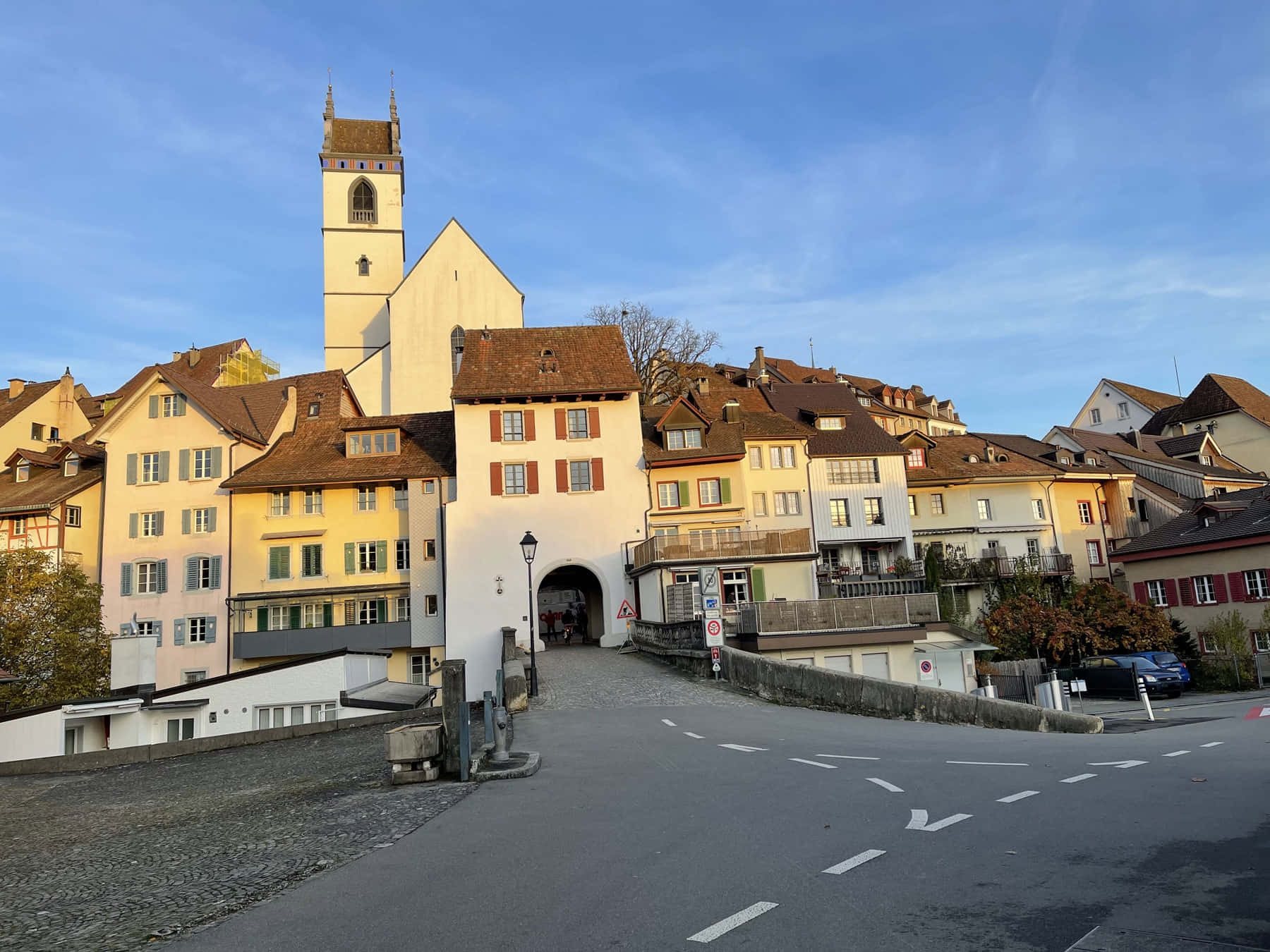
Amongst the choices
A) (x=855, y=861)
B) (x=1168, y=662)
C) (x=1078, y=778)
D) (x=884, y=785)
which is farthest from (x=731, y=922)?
(x=1168, y=662)

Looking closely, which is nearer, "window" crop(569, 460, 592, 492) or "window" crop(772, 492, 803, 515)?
"window" crop(569, 460, 592, 492)

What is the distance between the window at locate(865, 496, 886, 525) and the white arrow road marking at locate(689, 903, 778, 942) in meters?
40.8

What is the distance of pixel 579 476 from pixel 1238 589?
2733cm

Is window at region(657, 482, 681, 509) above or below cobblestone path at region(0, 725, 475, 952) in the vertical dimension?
above

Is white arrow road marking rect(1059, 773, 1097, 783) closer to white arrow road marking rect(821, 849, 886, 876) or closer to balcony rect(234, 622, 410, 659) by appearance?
white arrow road marking rect(821, 849, 886, 876)

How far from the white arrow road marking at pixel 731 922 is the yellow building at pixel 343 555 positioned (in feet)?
118

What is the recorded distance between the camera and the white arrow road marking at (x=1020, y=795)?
8.90 meters

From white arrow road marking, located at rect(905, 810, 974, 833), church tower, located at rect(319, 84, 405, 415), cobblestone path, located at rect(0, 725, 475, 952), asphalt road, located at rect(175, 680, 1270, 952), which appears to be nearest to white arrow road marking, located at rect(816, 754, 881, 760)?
asphalt road, located at rect(175, 680, 1270, 952)

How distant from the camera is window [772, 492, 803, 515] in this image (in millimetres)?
44156

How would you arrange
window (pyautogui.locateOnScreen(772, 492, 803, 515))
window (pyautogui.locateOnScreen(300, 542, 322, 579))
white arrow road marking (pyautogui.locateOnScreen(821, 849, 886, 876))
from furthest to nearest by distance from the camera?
1. window (pyautogui.locateOnScreen(772, 492, 803, 515))
2. window (pyautogui.locateOnScreen(300, 542, 322, 579))
3. white arrow road marking (pyautogui.locateOnScreen(821, 849, 886, 876))

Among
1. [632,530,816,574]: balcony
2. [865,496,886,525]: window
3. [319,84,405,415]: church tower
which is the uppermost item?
[319,84,405,415]: church tower

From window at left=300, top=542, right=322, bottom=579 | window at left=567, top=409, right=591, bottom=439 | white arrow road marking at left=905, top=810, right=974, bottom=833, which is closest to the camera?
white arrow road marking at left=905, top=810, right=974, bottom=833

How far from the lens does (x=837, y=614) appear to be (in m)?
29.4

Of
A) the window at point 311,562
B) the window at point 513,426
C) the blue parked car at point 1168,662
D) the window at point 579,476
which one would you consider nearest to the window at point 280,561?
the window at point 311,562
